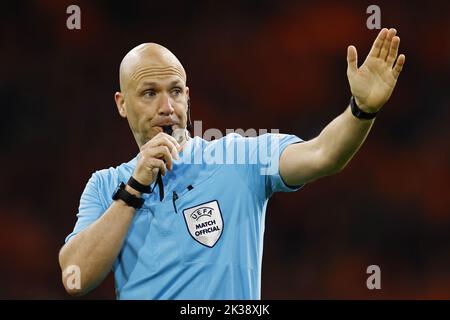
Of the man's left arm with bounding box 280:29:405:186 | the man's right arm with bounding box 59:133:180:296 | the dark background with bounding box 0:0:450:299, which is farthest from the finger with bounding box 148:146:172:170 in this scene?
the dark background with bounding box 0:0:450:299

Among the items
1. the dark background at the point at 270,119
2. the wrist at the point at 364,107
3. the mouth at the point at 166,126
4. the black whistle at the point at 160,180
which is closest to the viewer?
the wrist at the point at 364,107

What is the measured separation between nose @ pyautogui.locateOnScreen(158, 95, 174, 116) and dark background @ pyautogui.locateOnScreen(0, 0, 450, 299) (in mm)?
2649

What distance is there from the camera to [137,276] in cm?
255

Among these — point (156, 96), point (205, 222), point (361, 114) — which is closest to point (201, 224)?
point (205, 222)

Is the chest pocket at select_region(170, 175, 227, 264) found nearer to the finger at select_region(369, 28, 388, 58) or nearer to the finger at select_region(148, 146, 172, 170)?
the finger at select_region(148, 146, 172, 170)

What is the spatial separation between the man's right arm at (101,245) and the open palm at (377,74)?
83 cm

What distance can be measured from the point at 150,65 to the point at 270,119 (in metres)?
2.93

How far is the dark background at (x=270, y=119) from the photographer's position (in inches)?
209

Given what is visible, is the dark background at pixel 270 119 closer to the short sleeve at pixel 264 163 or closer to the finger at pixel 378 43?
the short sleeve at pixel 264 163

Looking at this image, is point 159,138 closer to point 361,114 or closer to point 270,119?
point 361,114

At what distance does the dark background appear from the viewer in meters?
5.31

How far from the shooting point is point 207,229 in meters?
2.50

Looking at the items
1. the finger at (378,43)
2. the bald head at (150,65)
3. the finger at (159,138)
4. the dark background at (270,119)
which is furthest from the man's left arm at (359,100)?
the dark background at (270,119)
